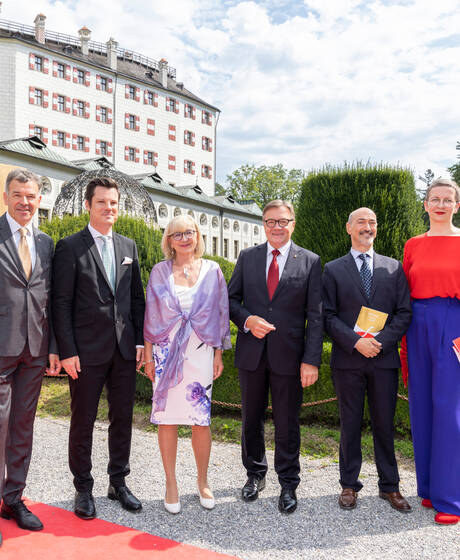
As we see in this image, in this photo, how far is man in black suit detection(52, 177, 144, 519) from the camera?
3.95 m

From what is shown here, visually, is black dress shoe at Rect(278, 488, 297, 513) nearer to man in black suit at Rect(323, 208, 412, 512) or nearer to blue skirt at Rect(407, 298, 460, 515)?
man in black suit at Rect(323, 208, 412, 512)

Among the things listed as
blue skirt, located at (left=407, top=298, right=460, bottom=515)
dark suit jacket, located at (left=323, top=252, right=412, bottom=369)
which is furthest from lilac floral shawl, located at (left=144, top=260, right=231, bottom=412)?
blue skirt, located at (left=407, top=298, right=460, bottom=515)

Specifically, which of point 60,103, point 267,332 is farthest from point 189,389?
point 60,103

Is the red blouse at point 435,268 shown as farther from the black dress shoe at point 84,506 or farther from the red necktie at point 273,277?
the black dress shoe at point 84,506

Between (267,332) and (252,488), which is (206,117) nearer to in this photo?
(267,332)

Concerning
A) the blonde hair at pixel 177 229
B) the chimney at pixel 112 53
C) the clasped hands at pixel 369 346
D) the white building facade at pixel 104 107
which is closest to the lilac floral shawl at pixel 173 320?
the blonde hair at pixel 177 229

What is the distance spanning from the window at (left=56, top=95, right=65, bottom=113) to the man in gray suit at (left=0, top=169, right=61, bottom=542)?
4085cm

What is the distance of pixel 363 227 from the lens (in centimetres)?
437

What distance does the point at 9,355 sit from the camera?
364 cm

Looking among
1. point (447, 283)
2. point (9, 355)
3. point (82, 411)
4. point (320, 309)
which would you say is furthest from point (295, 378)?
point (9, 355)

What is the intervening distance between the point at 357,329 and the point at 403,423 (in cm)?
226

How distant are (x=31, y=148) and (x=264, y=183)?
1282 inches

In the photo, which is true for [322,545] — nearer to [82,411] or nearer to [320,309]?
[320,309]

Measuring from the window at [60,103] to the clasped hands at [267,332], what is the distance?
41.4m
